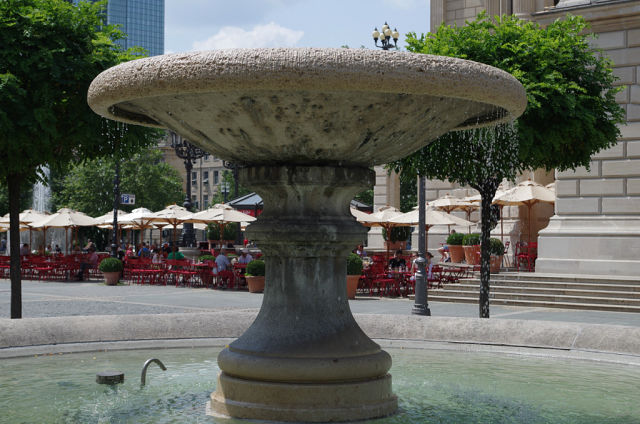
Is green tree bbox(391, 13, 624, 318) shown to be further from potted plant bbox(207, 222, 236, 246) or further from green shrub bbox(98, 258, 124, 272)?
potted plant bbox(207, 222, 236, 246)

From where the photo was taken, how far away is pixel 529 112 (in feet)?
43.9

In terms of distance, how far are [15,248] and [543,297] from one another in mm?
12561

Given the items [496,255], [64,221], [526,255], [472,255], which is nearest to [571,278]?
[496,255]

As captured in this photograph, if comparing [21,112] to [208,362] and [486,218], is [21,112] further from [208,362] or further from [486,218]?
[486,218]

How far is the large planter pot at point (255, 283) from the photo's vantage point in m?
23.6

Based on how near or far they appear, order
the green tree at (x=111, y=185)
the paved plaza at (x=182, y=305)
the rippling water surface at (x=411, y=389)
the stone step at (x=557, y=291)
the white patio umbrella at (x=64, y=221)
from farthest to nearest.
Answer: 1. the green tree at (x=111, y=185)
2. the white patio umbrella at (x=64, y=221)
3. the stone step at (x=557, y=291)
4. the paved plaza at (x=182, y=305)
5. the rippling water surface at (x=411, y=389)

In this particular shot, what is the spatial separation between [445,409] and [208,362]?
3.15 metres

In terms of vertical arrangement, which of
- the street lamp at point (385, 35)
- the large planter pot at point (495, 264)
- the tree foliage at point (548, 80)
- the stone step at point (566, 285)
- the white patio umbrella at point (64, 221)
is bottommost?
the stone step at point (566, 285)

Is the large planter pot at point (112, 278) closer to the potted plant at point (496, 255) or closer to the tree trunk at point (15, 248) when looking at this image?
the potted plant at point (496, 255)

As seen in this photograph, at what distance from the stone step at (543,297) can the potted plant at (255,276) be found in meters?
5.04

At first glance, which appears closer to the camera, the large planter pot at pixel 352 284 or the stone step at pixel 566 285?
the stone step at pixel 566 285

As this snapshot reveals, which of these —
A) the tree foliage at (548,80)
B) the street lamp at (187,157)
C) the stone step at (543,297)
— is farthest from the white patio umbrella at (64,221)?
the tree foliage at (548,80)

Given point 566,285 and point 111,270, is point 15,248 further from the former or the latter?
point 111,270

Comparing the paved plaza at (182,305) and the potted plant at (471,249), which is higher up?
the potted plant at (471,249)
